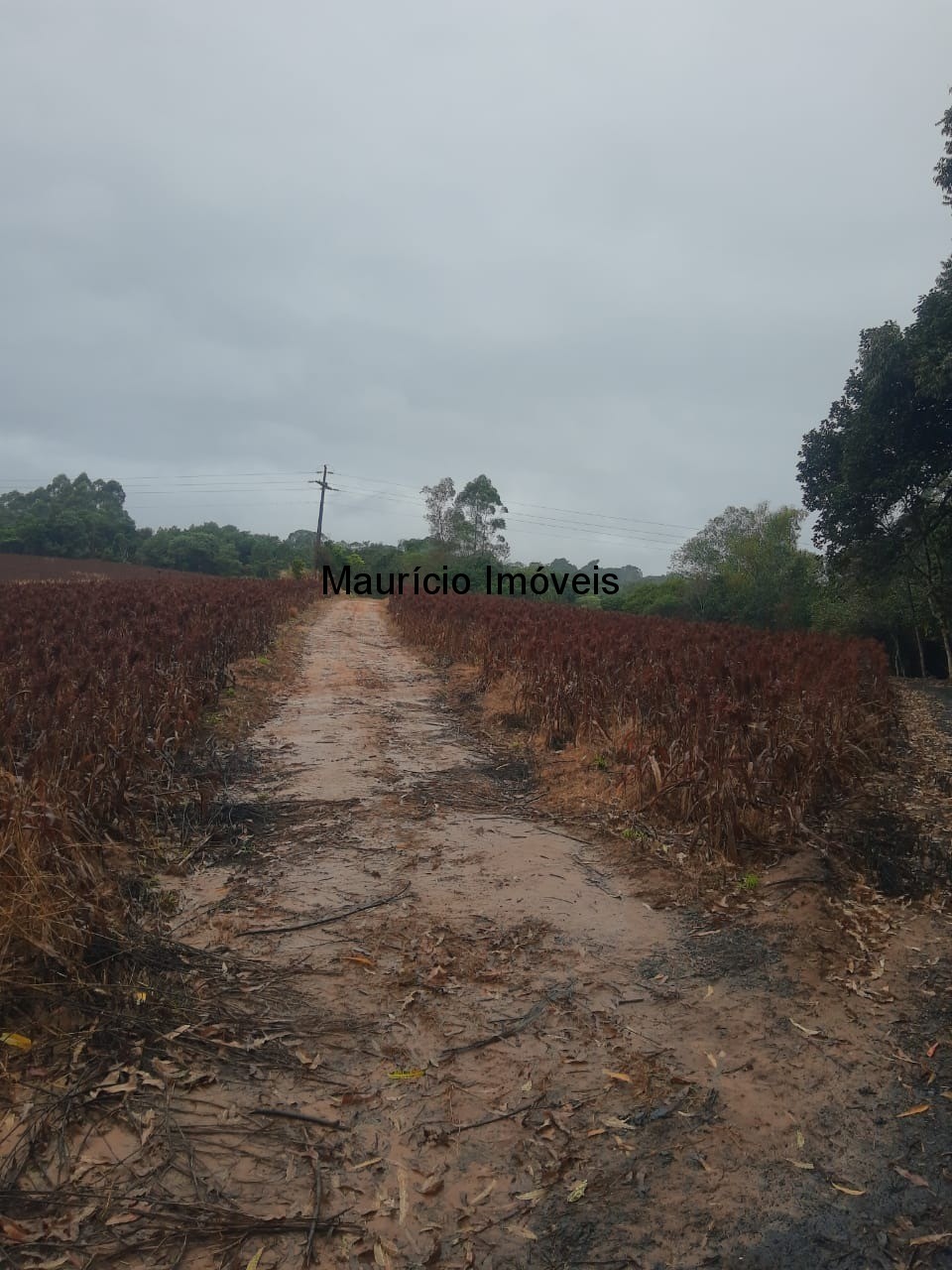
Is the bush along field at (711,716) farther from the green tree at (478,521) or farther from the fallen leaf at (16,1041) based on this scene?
the green tree at (478,521)

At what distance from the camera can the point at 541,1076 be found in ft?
9.99

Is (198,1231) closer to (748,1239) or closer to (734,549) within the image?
(748,1239)

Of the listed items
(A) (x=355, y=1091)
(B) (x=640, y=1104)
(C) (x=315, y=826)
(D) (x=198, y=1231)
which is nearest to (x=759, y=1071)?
(B) (x=640, y=1104)

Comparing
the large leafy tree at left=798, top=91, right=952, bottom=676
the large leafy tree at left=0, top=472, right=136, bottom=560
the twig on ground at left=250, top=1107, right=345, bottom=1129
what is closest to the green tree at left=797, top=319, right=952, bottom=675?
the large leafy tree at left=798, top=91, right=952, bottom=676

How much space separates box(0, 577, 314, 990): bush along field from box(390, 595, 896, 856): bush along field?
3.85 metres

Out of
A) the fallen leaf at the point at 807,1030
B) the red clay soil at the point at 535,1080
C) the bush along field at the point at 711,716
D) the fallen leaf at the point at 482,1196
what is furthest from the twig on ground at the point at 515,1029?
the bush along field at the point at 711,716

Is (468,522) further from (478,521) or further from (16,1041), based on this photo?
(16,1041)

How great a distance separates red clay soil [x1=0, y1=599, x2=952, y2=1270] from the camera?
2.30 m

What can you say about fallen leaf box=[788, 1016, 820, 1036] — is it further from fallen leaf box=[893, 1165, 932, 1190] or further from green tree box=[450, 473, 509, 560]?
green tree box=[450, 473, 509, 560]

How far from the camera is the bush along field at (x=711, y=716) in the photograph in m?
5.50

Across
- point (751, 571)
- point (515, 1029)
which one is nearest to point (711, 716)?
point (515, 1029)

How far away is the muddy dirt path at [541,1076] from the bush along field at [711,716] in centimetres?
86

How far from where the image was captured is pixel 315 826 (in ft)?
18.6

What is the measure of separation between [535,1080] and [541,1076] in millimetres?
37
